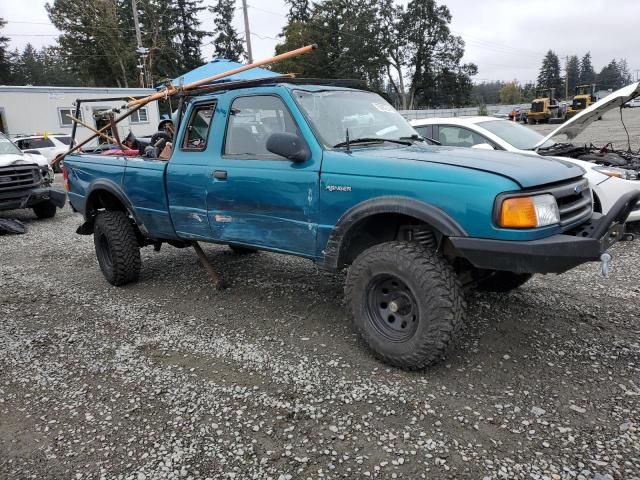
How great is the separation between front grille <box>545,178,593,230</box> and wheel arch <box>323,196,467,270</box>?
0.66 metres

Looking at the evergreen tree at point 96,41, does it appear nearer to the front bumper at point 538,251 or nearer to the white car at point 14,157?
the white car at point 14,157

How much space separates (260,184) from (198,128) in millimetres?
1101

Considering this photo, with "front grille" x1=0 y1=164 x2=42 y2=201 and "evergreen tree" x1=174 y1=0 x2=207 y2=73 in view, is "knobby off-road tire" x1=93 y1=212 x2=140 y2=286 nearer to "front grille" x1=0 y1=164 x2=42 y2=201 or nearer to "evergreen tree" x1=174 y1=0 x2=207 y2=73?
"front grille" x1=0 y1=164 x2=42 y2=201

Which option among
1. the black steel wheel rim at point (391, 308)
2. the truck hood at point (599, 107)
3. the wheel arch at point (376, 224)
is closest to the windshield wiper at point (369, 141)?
the wheel arch at point (376, 224)

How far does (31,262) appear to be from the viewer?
6738 mm

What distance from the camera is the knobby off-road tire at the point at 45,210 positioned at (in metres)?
10.1

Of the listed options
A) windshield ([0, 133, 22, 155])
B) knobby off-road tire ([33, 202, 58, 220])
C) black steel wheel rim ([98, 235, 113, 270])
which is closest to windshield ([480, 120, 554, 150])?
black steel wheel rim ([98, 235, 113, 270])

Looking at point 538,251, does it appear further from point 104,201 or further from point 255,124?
point 104,201

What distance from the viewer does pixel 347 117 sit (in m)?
3.88

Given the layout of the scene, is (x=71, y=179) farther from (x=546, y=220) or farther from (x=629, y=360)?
(x=629, y=360)

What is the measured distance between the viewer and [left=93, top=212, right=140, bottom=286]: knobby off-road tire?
17.0ft

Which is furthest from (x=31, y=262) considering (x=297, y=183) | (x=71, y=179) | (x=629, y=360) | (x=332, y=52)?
(x=332, y=52)

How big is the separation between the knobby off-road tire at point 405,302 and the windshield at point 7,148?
964 centimetres

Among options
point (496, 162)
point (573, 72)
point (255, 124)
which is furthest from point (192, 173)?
point (573, 72)
